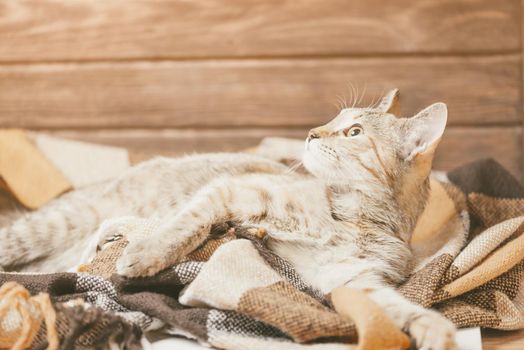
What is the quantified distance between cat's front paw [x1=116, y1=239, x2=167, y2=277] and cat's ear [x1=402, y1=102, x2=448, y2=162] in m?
0.65

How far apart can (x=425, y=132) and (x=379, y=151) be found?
0.12 meters

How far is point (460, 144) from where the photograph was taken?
2146mm

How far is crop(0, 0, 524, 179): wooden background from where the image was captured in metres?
2.09

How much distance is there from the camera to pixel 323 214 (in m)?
1.34

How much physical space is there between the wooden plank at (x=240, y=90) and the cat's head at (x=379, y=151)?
2.43ft

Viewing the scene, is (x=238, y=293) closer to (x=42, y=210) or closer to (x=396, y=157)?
(x=396, y=157)

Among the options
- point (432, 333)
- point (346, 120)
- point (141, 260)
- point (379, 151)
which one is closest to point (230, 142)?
point (346, 120)

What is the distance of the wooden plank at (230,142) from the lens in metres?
2.14

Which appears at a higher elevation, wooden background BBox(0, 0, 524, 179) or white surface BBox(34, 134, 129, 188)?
wooden background BBox(0, 0, 524, 179)

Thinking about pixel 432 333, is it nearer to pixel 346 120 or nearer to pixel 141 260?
pixel 141 260

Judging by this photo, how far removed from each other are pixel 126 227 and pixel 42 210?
501 millimetres

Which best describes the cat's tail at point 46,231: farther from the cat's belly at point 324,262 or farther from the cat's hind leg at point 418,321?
the cat's hind leg at point 418,321

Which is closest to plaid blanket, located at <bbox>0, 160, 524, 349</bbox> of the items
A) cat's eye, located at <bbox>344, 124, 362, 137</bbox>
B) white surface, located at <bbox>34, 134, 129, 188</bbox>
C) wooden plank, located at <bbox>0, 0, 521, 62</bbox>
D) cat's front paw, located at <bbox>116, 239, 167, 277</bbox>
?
cat's front paw, located at <bbox>116, 239, 167, 277</bbox>

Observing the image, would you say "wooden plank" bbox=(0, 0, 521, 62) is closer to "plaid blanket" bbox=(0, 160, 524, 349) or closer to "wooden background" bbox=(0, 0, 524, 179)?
"wooden background" bbox=(0, 0, 524, 179)
